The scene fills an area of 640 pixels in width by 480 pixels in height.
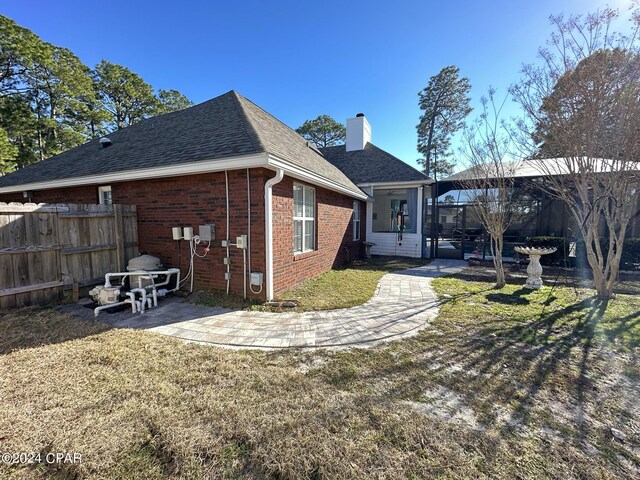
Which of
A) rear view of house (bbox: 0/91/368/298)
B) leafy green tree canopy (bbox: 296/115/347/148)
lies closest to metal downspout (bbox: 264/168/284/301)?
rear view of house (bbox: 0/91/368/298)

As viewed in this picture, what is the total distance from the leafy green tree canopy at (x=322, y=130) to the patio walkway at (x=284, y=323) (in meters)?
27.1

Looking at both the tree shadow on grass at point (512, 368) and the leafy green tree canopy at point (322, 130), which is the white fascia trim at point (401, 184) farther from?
the leafy green tree canopy at point (322, 130)

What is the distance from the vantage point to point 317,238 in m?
7.58

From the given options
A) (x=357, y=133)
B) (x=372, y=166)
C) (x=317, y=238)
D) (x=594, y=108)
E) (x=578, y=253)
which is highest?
(x=357, y=133)

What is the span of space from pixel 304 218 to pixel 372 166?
7.53 metres

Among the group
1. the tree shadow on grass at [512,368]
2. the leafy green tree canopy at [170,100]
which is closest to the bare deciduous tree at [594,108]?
the tree shadow on grass at [512,368]

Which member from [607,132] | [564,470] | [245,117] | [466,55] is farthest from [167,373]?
[466,55]

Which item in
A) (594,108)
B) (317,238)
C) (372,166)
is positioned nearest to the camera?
(594,108)

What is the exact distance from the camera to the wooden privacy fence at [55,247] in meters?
4.61

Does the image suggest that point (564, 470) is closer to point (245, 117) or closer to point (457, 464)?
point (457, 464)

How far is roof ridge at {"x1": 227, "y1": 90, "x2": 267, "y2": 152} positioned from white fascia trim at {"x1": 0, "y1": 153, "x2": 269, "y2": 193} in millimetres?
298

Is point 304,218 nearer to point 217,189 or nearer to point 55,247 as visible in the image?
point 217,189

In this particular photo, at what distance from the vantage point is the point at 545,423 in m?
2.15

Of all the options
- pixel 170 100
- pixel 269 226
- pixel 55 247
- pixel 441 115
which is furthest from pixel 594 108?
pixel 170 100
